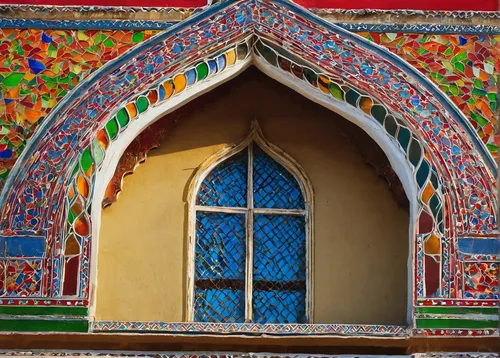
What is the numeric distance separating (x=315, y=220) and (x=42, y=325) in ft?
6.31

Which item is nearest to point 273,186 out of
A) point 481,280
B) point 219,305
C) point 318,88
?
point 318,88

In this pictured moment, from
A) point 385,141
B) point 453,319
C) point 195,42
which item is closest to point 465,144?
point 385,141

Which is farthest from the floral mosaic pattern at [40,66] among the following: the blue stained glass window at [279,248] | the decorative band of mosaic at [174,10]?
the blue stained glass window at [279,248]

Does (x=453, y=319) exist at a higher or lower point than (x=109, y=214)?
lower

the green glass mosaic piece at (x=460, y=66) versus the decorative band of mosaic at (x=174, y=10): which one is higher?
the decorative band of mosaic at (x=174, y=10)

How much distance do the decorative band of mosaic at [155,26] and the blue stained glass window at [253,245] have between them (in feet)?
3.33

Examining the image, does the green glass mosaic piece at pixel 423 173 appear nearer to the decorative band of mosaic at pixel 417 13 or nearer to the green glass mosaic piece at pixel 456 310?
the green glass mosaic piece at pixel 456 310

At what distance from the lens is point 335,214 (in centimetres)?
1070

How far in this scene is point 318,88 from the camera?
10.4 meters

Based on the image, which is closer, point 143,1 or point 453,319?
point 453,319

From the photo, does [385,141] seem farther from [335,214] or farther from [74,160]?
[74,160]

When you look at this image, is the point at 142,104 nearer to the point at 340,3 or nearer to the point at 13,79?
the point at 13,79

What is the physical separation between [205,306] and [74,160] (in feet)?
4.10

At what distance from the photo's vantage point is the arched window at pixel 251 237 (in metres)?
10.5
